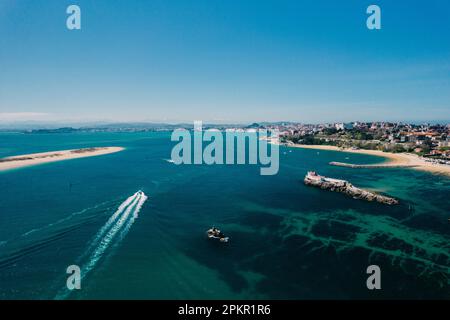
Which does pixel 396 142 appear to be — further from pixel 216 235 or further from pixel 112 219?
pixel 112 219

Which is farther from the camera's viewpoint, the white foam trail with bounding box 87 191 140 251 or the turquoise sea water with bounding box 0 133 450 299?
the white foam trail with bounding box 87 191 140 251

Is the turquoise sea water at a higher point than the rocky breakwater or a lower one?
lower

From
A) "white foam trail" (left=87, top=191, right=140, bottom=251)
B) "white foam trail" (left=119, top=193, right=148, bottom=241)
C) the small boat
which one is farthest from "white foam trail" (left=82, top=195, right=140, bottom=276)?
the small boat

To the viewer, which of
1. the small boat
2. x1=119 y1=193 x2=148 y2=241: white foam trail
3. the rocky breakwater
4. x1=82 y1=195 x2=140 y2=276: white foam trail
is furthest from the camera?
the rocky breakwater

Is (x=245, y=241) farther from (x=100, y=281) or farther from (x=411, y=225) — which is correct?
(x=411, y=225)

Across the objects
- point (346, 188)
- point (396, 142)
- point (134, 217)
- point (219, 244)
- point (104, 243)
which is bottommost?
point (219, 244)

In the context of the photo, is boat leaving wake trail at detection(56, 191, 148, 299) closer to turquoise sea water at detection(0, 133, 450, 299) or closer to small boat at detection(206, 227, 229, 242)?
turquoise sea water at detection(0, 133, 450, 299)

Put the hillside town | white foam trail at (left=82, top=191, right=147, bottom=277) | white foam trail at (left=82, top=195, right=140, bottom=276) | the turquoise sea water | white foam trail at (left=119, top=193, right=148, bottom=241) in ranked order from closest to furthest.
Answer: the turquoise sea water, white foam trail at (left=82, top=195, right=140, bottom=276), white foam trail at (left=82, top=191, right=147, bottom=277), white foam trail at (left=119, top=193, right=148, bottom=241), the hillside town

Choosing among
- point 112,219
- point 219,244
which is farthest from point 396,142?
point 112,219
